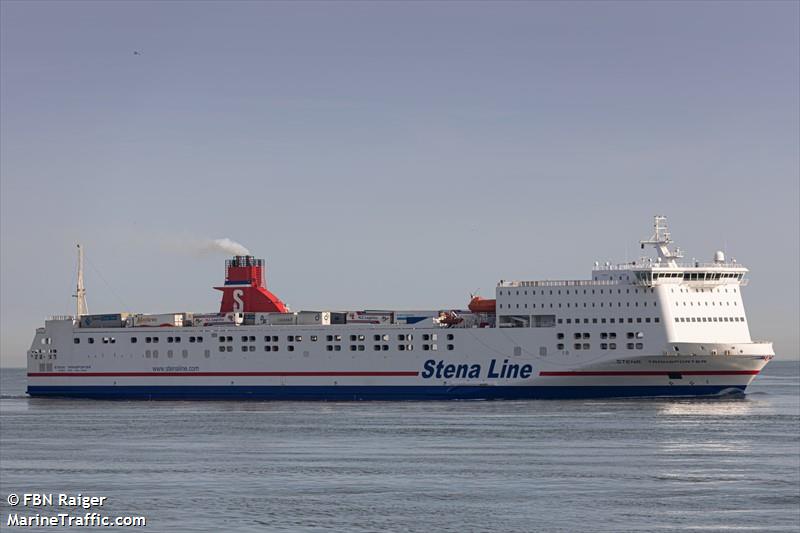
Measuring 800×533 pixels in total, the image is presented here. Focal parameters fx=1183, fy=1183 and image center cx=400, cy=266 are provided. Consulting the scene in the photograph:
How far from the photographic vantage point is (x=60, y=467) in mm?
38719

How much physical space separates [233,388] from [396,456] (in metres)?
28.3

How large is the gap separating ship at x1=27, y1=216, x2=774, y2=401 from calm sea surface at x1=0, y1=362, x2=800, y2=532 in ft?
9.42

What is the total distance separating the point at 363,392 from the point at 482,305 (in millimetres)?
7907

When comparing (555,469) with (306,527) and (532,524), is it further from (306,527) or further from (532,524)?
(306,527)

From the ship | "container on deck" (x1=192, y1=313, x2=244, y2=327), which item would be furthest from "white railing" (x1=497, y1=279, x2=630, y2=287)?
"container on deck" (x1=192, y1=313, x2=244, y2=327)

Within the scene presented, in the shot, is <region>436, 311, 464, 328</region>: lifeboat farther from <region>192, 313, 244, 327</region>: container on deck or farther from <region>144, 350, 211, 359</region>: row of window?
<region>144, 350, 211, 359</region>: row of window

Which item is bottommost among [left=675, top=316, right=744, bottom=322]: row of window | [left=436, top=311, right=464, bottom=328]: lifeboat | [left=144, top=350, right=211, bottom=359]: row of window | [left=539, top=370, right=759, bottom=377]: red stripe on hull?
[left=539, top=370, right=759, bottom=377]: red stripe on hull

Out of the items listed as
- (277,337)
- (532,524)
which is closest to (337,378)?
(277,337)

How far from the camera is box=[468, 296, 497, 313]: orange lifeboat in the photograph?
62969mm

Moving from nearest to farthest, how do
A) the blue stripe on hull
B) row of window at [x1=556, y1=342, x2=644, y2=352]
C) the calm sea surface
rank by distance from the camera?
1. the calm sea surface
2. row of window at [x1=556, y1=342, x2=644, y2=352]
3. the blue stripe on hull

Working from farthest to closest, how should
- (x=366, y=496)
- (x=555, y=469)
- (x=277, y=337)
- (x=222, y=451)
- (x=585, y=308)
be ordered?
(x=277, y=337) → (x=585, y=308) → (x=222, y=451) → (x=555, y=469) → (x=366, y=496)

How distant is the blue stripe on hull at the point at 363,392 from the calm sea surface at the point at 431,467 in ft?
Answer: 7.85

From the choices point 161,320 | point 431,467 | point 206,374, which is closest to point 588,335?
point 206,374

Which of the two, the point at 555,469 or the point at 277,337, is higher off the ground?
the point at 277,337
